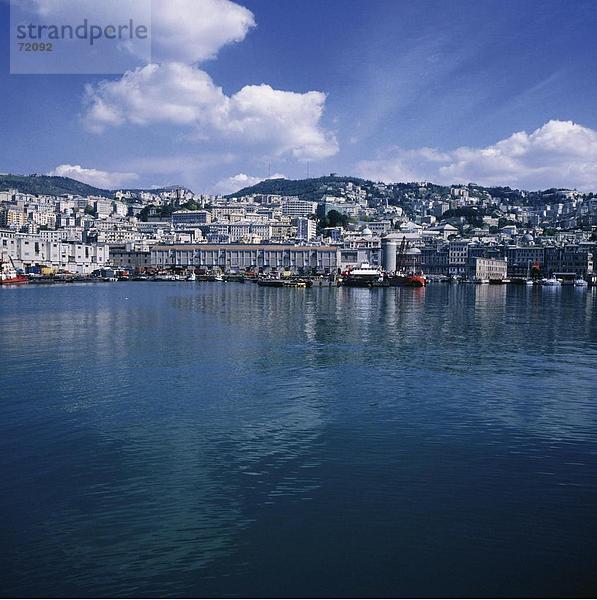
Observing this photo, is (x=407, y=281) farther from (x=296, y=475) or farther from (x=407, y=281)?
(x=296, y=475)

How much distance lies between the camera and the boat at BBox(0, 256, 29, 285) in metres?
73.5

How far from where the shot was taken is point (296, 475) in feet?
26.1

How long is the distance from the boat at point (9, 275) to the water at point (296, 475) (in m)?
63.1

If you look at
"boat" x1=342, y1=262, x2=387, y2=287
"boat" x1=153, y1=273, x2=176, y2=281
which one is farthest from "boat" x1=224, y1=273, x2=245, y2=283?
"boat" x1=342, y1=262, x2=387, y2=287

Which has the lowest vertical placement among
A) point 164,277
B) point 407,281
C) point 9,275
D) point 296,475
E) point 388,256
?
point 296,475

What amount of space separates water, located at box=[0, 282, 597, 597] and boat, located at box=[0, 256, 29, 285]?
63.1 meters

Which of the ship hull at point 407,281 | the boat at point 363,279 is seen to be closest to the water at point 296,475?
the boat at point 363,279

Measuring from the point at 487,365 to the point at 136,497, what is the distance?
38.3ft

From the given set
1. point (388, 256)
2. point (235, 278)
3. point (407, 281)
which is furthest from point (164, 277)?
point (407, 281)

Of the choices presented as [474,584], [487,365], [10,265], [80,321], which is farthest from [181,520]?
[10,265]

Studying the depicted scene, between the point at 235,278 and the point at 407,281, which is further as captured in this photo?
the point at 235,278

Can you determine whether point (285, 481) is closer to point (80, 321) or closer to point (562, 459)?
point (562, 459)

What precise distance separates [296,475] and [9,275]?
265 ft

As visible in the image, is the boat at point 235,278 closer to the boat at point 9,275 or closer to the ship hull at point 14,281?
the boat at point 9,275
